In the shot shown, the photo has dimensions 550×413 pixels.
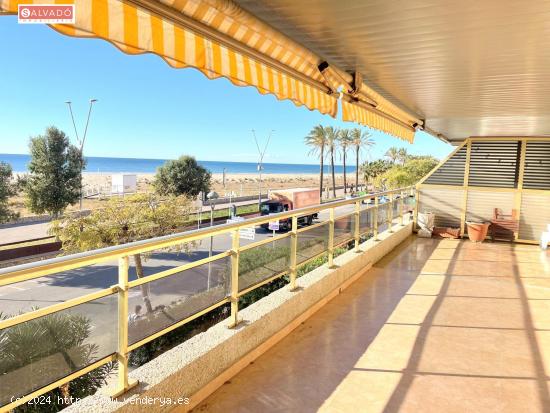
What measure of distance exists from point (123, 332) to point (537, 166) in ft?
31.1

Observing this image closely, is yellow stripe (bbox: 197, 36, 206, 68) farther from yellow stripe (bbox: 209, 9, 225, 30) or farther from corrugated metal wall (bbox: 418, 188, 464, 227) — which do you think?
corrugated metal wall (bbox: 418, 188, 464, 227)

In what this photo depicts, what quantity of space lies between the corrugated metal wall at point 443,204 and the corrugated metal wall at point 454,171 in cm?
23

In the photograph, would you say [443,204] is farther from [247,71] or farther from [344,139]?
[344,139]

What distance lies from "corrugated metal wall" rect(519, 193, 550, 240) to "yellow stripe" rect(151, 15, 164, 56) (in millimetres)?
9188

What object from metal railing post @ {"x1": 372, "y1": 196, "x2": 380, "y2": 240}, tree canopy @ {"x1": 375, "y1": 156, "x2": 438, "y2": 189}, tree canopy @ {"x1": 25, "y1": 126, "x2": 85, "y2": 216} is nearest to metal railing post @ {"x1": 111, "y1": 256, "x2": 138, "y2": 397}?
metal railing post @ {"x1": 372, "y1": 196, "x2": 380, "y2": 240}

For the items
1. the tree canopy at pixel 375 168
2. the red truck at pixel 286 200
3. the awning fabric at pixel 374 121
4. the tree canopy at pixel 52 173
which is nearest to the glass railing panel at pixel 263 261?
the awning fabric at pixel 374 121

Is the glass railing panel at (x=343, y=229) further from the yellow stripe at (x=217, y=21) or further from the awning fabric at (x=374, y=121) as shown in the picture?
the yellow stripe at (x=217, y=21)

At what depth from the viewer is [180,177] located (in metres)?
34.8

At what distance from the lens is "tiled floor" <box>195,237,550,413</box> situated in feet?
8.27

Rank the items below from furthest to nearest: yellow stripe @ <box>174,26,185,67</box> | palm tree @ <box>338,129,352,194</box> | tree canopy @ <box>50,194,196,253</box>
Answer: palm tree @ <box>338,129,352,194</box>, tree canopy @ <box>50,194,196,253</box>, yellow stripe @ <box>174,26,185,67</box>

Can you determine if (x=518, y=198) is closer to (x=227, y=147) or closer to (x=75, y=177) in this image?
(x=75, y=177)


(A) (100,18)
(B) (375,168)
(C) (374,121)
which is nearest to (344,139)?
(B) (375,168)

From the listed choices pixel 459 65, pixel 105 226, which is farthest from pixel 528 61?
pixel 105 226

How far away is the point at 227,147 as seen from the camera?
161 meters
